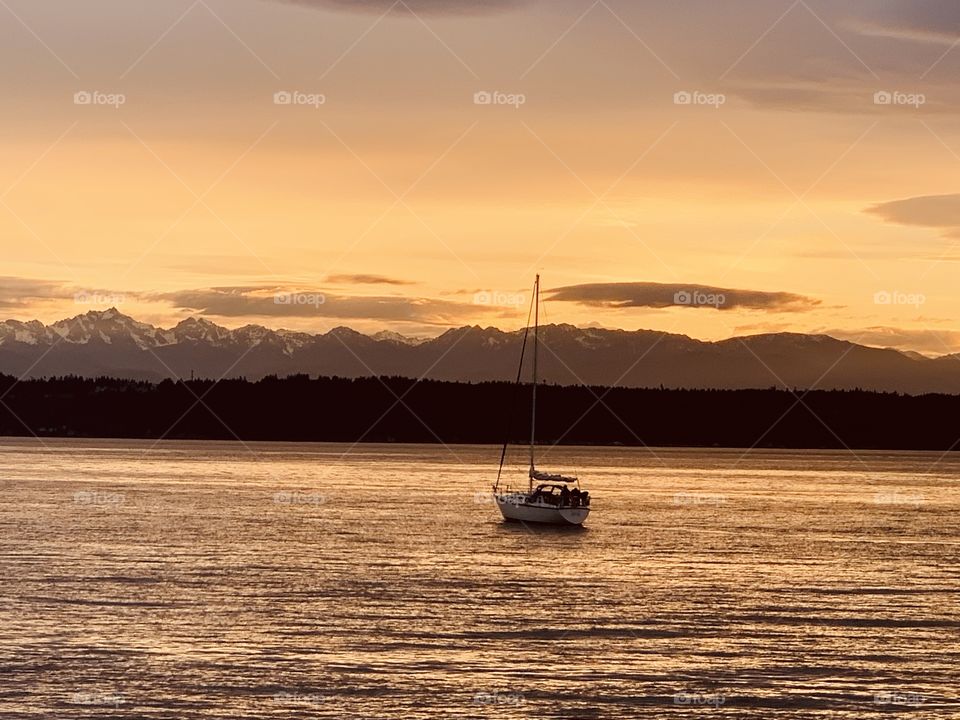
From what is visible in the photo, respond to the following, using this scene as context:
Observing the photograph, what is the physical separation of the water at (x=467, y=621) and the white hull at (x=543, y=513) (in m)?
1.41

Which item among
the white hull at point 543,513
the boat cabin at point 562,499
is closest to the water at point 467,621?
the white hull at point 543,513

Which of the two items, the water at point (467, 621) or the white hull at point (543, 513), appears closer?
the water at point (467, 621)

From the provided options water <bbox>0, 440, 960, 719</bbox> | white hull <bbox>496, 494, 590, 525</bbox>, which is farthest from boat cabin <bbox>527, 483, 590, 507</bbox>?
water <bbox>0, 440, 960, 719</bbox>

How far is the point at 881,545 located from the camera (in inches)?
4097

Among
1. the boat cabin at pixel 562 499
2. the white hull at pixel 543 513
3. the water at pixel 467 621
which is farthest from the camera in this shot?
the boat cabin at pixel 562 499

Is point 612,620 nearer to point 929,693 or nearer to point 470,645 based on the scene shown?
point 470,645

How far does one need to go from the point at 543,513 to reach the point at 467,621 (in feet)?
161

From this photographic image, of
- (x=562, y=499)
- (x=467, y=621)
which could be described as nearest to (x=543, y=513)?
(x=562, y=499)

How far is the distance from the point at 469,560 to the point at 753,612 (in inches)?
970

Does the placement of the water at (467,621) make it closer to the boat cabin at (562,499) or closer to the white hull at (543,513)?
the white hull at (543,513)

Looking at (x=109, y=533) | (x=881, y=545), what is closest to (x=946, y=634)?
(x=881, y=545)

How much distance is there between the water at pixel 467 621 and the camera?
4419 cm

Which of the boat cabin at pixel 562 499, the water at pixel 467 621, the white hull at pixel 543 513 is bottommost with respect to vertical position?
the water at pixel 467 621

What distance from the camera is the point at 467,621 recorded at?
191 ft
